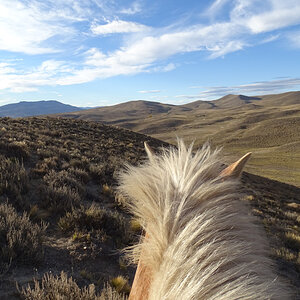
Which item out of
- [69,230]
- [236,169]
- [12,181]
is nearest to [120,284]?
[69,230]

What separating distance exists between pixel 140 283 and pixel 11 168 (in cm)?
558

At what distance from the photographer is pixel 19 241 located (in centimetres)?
284

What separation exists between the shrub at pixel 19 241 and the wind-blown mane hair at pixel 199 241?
6.83 feet

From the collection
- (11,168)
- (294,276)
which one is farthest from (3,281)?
(294,276)

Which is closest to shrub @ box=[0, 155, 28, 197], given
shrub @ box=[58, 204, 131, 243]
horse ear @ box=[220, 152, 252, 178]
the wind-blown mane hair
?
shrub @ box=[58, 204, 131, 243]

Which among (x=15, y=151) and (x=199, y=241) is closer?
(x=199, y=241)

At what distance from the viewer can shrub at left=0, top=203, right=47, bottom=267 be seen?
2723mm

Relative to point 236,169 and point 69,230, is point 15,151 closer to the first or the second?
point 69,230

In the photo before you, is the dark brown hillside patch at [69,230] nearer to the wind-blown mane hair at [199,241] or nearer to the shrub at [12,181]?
the shrub at [12,181]

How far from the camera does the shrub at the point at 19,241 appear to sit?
107 inches

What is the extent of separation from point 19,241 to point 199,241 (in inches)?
103

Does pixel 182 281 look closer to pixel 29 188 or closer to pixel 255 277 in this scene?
pixel 255 277

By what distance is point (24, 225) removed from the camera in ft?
10.5

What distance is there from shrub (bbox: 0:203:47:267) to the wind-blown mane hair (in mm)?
2082
